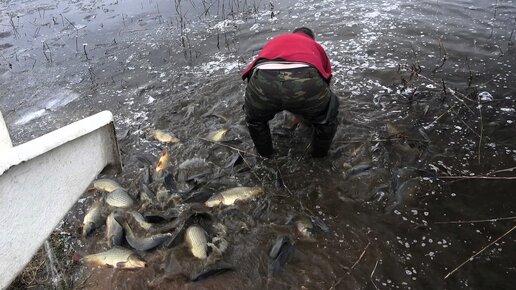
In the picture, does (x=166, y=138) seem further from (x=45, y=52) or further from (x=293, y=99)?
(x=45, y=52)

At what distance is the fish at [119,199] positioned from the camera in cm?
443

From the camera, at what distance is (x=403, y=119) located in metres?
5.48

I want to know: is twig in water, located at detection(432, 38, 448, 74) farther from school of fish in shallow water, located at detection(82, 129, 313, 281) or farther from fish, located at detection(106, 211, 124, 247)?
fish, located at detection(106, 211, 124, 247)

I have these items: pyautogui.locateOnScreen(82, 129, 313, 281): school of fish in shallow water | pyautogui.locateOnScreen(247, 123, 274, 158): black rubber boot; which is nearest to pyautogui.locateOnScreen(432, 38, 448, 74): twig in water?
pyautogui.locateOnScreen(247, 123, 274, 158): black rubber boot

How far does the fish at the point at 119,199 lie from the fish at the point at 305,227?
1.91 meters

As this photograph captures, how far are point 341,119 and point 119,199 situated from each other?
3.11 m

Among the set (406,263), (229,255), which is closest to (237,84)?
(229,255)

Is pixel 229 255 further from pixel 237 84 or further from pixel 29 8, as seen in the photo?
pixel 29 8

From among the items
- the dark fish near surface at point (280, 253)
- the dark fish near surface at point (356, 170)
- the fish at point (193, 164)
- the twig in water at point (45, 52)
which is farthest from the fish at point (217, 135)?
the twig in water at point (45, 52)

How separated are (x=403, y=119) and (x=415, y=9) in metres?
4.29

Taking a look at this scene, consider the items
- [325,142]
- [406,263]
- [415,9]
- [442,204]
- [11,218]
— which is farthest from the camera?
[415,9]

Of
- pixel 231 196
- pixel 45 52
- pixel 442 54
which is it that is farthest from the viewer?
pixel 45 52

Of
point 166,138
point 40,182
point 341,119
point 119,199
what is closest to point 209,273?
point 119,199

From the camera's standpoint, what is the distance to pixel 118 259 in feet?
12.4
